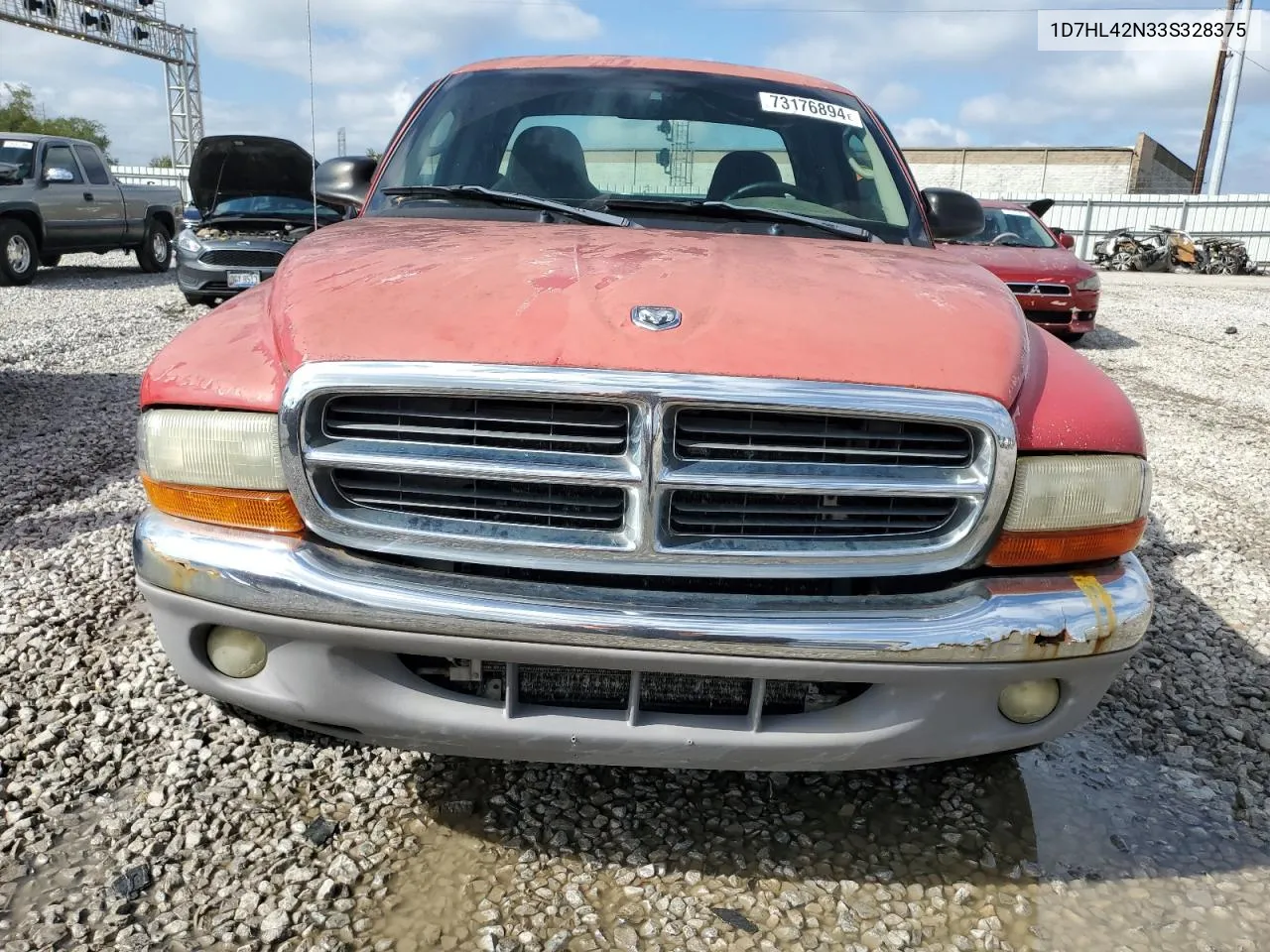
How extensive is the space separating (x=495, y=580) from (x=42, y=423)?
5411 millimetres

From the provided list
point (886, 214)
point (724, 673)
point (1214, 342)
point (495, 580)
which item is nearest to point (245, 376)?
point (495, 580)

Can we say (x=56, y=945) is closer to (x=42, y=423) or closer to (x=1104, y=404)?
(x=1104, y=404)

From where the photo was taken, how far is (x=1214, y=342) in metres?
11.8

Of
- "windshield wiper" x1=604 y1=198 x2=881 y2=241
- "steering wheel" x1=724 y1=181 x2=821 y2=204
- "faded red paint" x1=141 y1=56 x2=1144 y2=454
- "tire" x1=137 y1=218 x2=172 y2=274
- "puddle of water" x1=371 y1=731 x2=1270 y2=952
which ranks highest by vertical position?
"steering wheel" x1=724 y1=181 x2=821 y2=204

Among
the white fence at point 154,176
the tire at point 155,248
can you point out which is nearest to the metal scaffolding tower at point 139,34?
the white fence at point 154,176

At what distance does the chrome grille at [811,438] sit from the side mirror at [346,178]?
6.66ft

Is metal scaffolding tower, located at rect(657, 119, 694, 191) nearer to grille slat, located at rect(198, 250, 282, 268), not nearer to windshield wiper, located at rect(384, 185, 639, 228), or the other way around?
windshield wiper, located at rect(384, 185, 639, 228)

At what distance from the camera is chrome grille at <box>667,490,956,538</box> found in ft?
6.18

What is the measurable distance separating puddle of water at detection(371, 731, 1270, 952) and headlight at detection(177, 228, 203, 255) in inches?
376

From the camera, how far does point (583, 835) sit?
91.1 inches

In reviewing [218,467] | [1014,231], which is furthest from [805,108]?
[1014,231]

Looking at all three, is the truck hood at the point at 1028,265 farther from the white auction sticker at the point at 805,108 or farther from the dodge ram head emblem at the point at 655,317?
the dodge ram head emblem at the point at 655,317

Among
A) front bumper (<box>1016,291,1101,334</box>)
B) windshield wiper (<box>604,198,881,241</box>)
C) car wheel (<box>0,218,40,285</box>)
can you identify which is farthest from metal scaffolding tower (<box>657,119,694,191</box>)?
car wheel (<box>0,218,40,285</box>)

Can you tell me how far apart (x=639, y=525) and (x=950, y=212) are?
219 cm
